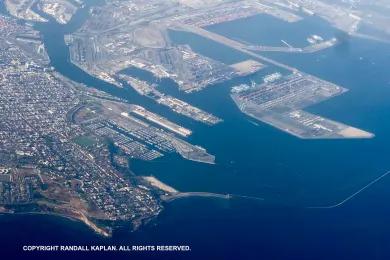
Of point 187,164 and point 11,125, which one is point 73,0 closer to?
point 11,125

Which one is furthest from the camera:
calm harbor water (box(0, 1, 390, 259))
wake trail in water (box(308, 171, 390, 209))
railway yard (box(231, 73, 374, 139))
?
railway yard (box(231, 73, 374, 139))

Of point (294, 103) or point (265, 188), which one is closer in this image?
point (265, 188)

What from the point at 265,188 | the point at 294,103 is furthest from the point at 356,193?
the point at 294,103

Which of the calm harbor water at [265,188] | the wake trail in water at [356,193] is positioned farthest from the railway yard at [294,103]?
the wake trail in water at [356,193]

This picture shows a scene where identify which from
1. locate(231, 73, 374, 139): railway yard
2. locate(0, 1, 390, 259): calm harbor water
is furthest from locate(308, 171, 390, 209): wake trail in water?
locate(231, 73, 374, 139): railway yard

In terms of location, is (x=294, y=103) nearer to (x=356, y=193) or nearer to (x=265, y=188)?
(x=356, y=193)

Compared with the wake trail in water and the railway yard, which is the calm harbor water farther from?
the railway yard

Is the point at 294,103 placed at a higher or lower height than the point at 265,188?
higher

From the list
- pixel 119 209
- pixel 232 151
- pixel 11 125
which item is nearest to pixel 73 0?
pixel 11 125
